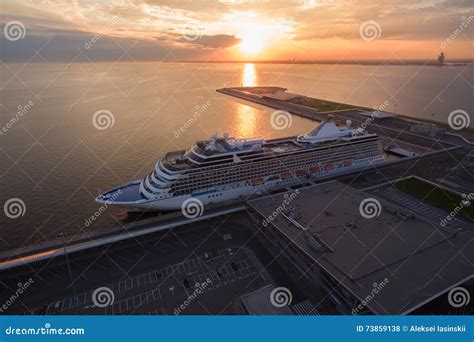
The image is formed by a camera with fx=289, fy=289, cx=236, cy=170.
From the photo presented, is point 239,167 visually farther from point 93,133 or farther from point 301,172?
point 93,133

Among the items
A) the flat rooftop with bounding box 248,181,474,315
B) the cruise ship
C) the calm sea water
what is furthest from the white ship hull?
the flat rooftop with bounding box 248,181,474,315

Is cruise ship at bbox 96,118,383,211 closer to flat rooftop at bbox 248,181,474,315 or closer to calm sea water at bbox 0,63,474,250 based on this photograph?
calm sea water at bbox 0,63,474,250

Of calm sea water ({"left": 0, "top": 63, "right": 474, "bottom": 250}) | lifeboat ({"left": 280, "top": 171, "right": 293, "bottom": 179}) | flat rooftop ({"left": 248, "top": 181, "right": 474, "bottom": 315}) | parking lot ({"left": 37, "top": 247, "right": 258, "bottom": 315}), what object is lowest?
flat rooftop ({"left": 248, "top": 181, "right": 474, "bottom": 315})

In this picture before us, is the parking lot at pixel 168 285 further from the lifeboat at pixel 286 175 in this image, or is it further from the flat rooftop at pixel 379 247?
the lifeboat at pixel 286 175

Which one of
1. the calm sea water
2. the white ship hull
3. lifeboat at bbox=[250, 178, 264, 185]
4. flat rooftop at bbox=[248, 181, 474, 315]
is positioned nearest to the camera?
flat rooftop at bbox=[248, 181, 474, 315]

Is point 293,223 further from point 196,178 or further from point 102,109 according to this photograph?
point 102,109

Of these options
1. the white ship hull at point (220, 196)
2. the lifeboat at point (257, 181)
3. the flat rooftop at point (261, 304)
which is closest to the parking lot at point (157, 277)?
the flat rooftop at point (261, 304)

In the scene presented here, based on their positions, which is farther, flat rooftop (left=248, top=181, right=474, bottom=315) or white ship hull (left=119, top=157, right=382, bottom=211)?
white ship hull (left=119, top=157, right=382, bottom=211)

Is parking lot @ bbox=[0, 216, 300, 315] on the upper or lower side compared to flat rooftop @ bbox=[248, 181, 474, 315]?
upper
